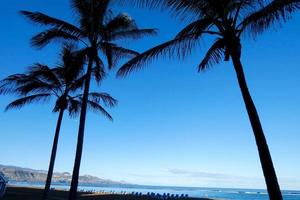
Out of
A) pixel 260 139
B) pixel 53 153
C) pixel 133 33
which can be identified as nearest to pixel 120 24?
pixel 133 33

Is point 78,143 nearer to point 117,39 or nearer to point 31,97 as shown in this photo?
point 117,39

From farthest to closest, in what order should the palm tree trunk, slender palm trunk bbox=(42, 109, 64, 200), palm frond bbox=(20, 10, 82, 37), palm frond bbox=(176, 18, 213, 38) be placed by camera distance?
slender palm trunk bbox=(42, 109, 64, 200)
palm frond bbox=(20, 10, 82, 37)
palm frond bbox=(176, 18, 213, 38)
the palm tree trunk

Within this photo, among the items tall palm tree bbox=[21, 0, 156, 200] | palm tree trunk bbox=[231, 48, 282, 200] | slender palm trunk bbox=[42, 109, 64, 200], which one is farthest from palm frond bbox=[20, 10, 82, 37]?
palm tree trunk bbox=[231, 48, 282, 200]

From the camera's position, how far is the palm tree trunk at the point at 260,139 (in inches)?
255

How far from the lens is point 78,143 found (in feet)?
40.9

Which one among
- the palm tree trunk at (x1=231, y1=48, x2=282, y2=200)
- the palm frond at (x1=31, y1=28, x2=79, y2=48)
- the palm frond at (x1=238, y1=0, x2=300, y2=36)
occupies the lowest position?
the palm tree trunk at (x1=231, y1=48, x2=282, y2=200)

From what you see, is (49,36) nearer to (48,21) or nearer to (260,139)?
(48,21)

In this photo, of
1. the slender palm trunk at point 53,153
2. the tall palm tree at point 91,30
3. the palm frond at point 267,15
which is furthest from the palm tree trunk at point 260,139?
the slender palm trunk at point 53,153

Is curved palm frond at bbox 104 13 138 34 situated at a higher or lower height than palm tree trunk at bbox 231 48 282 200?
higher

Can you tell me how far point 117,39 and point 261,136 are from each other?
32.9ft

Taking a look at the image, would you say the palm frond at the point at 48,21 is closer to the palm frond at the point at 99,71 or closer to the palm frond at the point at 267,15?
the palm frond at the point at 99,71

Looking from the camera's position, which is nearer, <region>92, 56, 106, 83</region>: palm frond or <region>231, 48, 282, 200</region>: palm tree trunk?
<region>231, 48, 282, 200</region>: palm tree trunk

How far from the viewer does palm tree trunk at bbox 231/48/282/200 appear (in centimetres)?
646

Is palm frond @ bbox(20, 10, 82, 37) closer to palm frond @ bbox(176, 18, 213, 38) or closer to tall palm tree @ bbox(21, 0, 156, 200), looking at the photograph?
tall palm tree @ bbox(21, 0, 156, 200)
